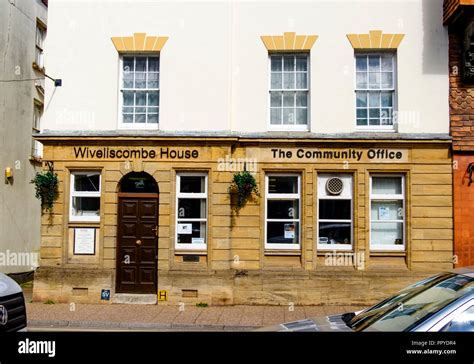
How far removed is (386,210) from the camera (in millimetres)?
13602

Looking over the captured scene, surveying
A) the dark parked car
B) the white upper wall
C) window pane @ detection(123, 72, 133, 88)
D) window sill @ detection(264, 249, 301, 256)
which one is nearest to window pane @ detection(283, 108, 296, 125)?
the white upper wall

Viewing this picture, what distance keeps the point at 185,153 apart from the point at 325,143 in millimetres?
3645

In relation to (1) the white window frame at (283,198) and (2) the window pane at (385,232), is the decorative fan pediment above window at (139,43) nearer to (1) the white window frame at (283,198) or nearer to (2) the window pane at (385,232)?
(1) the white window frame at (283,198)

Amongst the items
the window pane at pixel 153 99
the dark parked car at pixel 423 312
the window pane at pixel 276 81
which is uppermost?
the window pane at pixel 276 81

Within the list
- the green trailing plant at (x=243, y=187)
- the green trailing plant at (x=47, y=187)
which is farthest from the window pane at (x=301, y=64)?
the green trailing plant at (x=47, y=187)

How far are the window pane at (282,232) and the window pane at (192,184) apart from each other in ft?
6.73

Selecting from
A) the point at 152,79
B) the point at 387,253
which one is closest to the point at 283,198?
the point at 387,253

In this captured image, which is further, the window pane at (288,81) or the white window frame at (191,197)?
the window pane at (288,81)

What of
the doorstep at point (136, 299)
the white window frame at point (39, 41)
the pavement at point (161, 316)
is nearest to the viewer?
the pavement at point (161, 316)

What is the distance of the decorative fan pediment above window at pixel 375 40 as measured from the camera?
13547mm

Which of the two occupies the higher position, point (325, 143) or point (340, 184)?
point (325, 143)

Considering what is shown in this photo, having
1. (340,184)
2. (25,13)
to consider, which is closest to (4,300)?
(340,184)

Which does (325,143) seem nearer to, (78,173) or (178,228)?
(178,228)

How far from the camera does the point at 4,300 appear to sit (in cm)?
527
